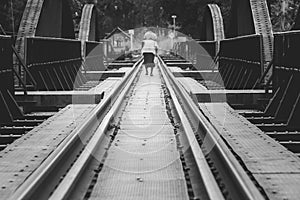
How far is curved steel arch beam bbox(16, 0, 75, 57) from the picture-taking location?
56.2 ft

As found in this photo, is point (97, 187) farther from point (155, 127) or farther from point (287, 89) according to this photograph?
point (287, 89)

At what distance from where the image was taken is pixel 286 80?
1243 cm

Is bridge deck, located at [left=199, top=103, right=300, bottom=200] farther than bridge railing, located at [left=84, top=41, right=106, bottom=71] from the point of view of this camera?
No

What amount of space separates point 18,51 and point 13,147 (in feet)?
23.9

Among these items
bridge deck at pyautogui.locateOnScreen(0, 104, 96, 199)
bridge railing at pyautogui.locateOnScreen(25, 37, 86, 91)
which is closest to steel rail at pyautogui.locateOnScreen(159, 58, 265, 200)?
bridge deck at pyautogui.locateOnScreen(0, 104, 96, 199)

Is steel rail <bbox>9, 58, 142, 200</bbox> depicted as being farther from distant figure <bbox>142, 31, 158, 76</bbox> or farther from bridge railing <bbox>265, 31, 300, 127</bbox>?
distant figure <bbox>142, 31, 158, 76</bbox>

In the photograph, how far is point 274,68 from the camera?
534 inches

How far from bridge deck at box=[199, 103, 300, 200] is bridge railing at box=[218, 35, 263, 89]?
4745mm

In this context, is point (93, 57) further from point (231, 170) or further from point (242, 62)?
point (231, 170)

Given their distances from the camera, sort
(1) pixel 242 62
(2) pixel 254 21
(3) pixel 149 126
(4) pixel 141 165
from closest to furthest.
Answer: (4) pixel 141 165
(3) pixel 149 126
(2) pixel 254 21
(1) pixel 242 62

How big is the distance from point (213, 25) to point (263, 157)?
22315 millimetres

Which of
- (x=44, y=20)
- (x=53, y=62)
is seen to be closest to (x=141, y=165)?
(x=53, y=62)

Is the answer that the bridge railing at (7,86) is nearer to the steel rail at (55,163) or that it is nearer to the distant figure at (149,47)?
the steel rail at (55,163)

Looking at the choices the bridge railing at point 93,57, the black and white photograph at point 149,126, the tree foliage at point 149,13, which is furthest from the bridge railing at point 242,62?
the bridge railing at point 93,57
